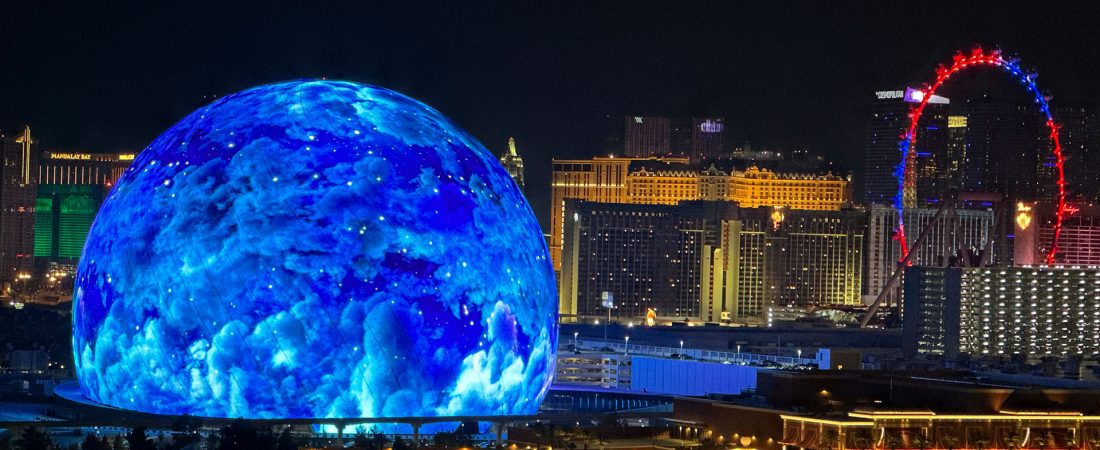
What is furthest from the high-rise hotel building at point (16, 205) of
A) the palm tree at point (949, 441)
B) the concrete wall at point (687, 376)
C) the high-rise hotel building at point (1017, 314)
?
the palm tree at point (949, 441)

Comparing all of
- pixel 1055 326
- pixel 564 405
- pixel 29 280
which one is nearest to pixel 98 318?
pixel 564 405

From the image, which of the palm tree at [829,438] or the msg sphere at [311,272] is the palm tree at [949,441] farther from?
the msg sphere at [311,272]

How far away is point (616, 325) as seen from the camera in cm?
17150

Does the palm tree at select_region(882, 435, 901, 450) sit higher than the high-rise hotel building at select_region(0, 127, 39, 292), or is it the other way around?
the high-rise hotel building at select_region(0, 127, 39, 292)

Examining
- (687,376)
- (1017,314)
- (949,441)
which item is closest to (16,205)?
(1017,314)

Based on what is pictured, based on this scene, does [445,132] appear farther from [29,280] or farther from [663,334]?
[29,280]

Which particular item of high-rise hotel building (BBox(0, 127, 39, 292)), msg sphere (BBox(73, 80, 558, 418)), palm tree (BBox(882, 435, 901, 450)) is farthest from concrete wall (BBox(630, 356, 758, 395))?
high-rise hotel building (BBox(0, 127, 39, 292))

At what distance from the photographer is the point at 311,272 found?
116 feet

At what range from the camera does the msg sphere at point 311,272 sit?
35.6 metres

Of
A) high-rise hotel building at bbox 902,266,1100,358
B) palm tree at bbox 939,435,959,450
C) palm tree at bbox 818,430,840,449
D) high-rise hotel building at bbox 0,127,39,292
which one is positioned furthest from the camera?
high-rise hotel building at bbox 0,127,39,292

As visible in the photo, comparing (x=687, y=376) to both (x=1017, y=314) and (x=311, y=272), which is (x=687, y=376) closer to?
(x=311, y=272)

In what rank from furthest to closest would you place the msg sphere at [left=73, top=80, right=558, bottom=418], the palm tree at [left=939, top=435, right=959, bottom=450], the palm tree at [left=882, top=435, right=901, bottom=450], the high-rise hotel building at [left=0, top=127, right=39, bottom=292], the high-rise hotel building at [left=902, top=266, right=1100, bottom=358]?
the high-rise hotel building at [left=0, top=127, right=39, bottom=292] < the high-rise hotel building at [left=902, top=266, right=1100, bottom=358] < the palm tree at [left=939, top=435, right=959, bottom=450] < the palm tree at [left=882, top=435, right=901, bottom=450] < the msg sphere at [left=73, top=80, right=558, bottom=418]

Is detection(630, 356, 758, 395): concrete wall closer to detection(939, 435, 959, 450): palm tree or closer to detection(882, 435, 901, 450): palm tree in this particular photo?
detection(939, 435, 959, 450): palm tree

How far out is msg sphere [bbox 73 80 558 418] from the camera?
35625 mm
